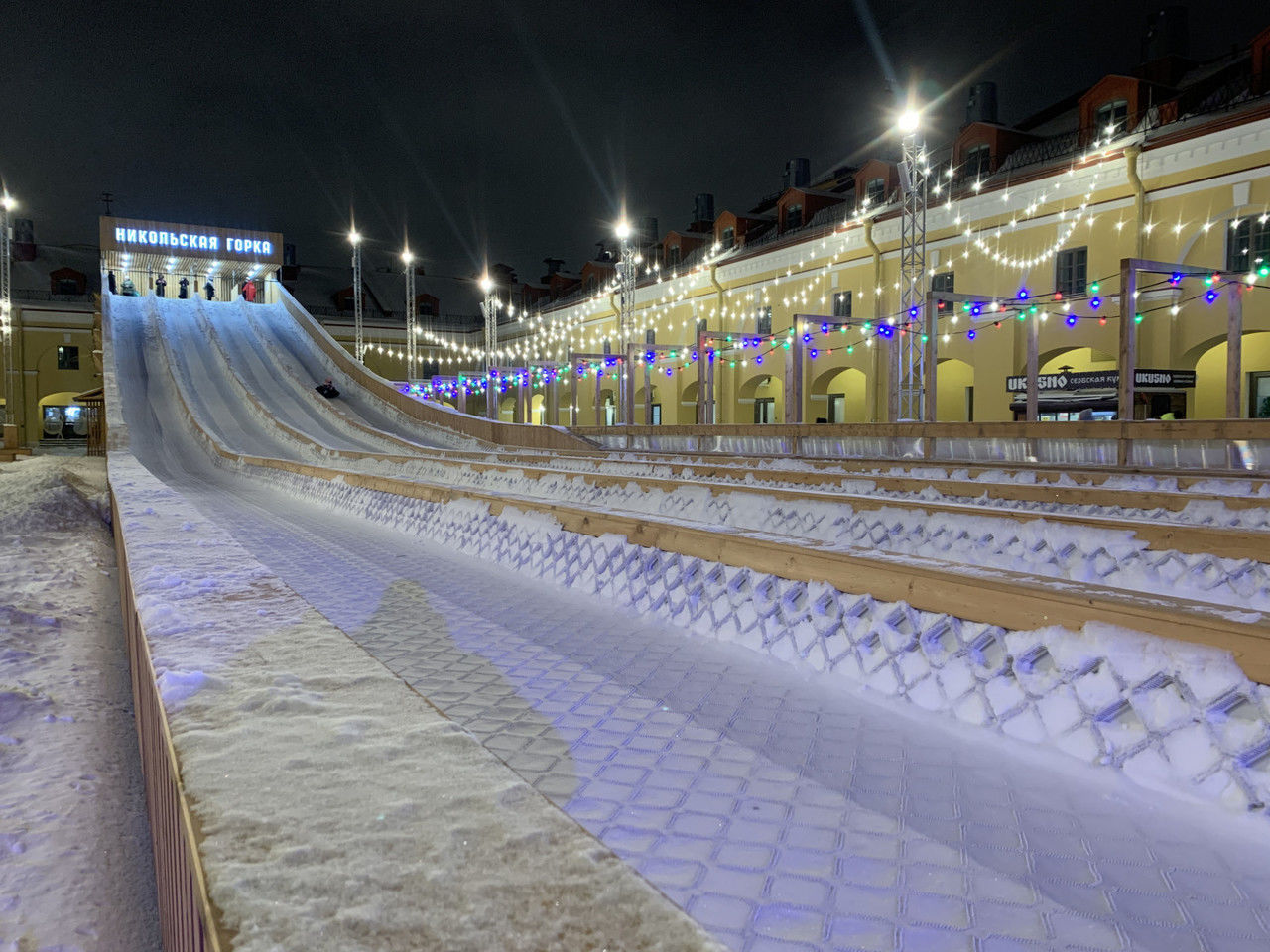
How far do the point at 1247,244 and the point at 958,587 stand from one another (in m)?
17.7

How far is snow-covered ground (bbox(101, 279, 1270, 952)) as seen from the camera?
204 cm

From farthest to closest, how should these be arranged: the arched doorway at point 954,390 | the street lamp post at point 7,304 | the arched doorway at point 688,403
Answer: the arched doorway at point 688,403 → the arched doorway at point 954,390 → the street lamp post at point 7,304

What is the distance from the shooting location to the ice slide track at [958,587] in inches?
109

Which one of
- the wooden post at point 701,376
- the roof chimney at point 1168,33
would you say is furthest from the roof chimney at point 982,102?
the wooden post at point 701,376

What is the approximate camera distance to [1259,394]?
729 inches

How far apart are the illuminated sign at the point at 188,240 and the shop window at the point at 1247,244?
42590mm

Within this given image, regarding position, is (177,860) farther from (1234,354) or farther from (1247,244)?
(1247,244)

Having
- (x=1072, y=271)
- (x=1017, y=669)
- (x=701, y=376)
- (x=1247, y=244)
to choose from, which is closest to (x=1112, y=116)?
(x=1072, y=271)

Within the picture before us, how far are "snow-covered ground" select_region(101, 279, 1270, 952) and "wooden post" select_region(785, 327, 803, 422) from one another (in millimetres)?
13327

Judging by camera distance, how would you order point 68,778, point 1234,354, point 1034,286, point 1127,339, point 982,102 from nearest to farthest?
point 68,778 → point 1127,339 → point 1234,354 → point 1034,286 → point 982,102

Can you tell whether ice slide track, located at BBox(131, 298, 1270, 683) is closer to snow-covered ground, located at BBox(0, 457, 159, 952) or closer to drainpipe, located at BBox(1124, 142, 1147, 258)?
snow-covered ground, located at BBox(0, 457, 159, 952)

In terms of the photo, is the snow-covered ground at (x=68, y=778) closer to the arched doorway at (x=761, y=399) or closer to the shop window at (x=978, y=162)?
the shop window at (x=978, y=162)

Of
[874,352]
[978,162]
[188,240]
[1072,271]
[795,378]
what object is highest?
[188,240]

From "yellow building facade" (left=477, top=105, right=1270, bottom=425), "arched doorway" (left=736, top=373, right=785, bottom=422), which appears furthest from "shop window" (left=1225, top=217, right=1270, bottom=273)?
"arched doorway" (left=736, top=373, right=785, bottom=422)
